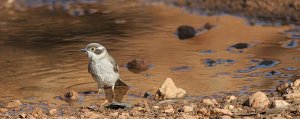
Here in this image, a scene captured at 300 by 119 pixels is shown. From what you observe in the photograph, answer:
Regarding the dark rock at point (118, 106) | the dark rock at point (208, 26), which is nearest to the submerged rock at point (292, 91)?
the dark rock at point (118, 106)

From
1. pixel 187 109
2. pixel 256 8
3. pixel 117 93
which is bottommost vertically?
pixel 117 93

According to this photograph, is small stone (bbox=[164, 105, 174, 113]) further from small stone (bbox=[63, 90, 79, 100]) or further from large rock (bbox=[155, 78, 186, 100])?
small stone (bbox=[63, 90, 79, 100])

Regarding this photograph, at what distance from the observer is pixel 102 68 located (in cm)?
1132

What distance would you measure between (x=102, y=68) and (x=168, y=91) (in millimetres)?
1647

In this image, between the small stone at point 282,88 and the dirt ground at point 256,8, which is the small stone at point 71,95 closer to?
the small stone at point 282,88

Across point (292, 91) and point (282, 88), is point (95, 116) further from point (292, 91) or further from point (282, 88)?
point (282, 88)

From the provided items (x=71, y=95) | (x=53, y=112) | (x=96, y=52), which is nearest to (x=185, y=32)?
(x=96, y=52)

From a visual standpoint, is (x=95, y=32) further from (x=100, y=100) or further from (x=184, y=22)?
(x=100, y=100)

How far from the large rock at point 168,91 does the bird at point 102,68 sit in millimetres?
1243

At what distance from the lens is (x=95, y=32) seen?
49.5 ft

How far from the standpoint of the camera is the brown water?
1102 cm

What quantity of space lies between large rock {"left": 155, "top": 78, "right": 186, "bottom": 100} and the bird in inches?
48.9

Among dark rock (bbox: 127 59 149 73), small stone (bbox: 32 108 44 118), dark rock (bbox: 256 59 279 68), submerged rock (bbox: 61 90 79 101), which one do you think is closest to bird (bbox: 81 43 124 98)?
dark rock (bbox: 127 59 149 73)

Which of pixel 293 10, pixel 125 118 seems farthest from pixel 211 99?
pixel 293 10
